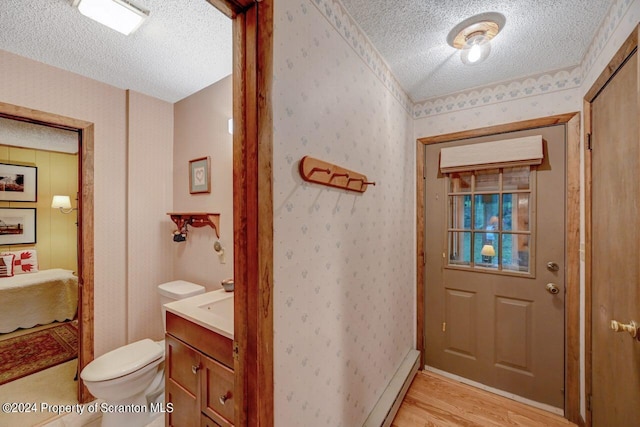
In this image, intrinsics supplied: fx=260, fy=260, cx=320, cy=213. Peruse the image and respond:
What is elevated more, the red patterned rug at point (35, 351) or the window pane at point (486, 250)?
the window pane at point (486, 250)

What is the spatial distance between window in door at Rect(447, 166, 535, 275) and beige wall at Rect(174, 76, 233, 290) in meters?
1.86

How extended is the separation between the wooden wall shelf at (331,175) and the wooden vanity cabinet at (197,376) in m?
0.79

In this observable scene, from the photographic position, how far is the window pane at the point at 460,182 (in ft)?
7.08

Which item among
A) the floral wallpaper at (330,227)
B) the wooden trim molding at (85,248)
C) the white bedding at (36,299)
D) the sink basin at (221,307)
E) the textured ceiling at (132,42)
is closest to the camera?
the floral wallpaper at (330,227)

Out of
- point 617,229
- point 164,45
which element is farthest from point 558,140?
point 164,45

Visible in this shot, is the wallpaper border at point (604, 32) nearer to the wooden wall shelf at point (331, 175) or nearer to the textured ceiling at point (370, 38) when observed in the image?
the textured ceiling at point (370, 38)

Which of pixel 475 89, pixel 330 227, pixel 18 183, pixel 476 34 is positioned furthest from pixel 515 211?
pixel 18 183

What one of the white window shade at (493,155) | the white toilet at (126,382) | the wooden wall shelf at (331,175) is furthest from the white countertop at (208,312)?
the white window shade at (493,155)

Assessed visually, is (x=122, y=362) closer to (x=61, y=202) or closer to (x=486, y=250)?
(x=486, y=250)

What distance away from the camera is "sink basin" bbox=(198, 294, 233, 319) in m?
1.52

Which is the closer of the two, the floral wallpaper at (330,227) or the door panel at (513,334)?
the floral wallpaper at (330,227)

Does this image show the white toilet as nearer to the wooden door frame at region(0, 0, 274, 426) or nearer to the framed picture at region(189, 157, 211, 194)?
the framed picture at region(189, 157, 211, 194)

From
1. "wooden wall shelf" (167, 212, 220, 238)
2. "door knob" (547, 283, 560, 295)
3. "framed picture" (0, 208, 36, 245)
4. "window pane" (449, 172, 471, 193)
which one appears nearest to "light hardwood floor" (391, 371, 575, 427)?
"door knob" (547, 283, 560, 295)

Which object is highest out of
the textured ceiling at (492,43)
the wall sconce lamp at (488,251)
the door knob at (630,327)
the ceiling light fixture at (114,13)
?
the ceiling light fixture at (114,13)
